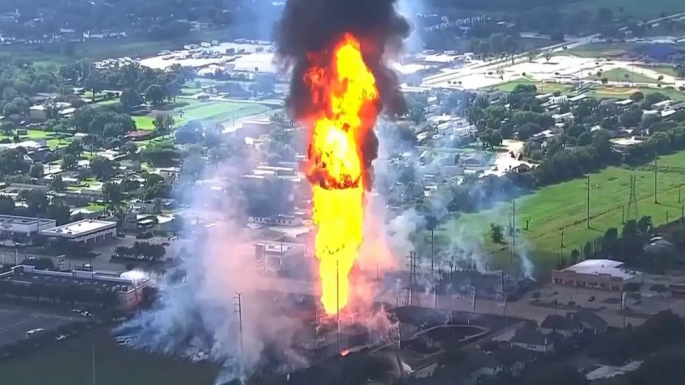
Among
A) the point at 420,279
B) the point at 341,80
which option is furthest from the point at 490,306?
the point at 341,80

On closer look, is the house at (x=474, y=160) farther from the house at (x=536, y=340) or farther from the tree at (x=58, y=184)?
the house at (x=536, y=340)

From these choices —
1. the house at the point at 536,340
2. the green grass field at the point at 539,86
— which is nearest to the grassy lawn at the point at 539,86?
the green grass field at the point at 539,86

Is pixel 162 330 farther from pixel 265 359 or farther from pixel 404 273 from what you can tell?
pixel 404 273

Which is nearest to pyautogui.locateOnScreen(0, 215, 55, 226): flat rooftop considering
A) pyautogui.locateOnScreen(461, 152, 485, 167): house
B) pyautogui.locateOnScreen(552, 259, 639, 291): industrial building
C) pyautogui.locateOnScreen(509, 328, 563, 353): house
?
pyautogui.locateOnScreen(461, 152, 485, 167): house

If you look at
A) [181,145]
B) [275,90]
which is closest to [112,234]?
[181,145]

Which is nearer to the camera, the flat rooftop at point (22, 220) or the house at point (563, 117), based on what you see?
the flat rooftop at point (22, 220)

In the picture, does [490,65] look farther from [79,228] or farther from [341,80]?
[341,80]

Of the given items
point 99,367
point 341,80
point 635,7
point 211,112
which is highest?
point 635,7
